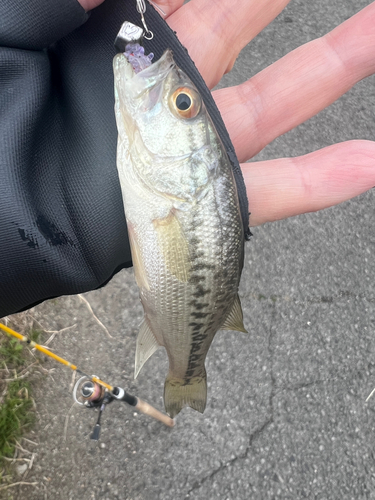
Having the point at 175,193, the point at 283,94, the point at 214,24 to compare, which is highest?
the point at 214,24

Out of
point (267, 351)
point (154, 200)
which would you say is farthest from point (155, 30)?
point (267, 351)

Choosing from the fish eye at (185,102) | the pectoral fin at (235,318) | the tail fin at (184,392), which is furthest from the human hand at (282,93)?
the tail fin at (184,392)

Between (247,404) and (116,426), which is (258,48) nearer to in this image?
(247,404)

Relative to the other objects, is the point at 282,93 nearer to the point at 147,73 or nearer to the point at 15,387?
the point at 147,73

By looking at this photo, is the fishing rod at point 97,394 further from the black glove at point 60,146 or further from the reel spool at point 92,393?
the black glove at point 60,146

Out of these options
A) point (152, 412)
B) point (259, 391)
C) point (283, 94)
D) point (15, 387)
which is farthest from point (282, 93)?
point (15, 387)

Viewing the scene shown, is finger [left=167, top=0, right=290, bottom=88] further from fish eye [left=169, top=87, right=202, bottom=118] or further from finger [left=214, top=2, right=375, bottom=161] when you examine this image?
fish eye [left=169, top=87, right=202, bottom=118]
